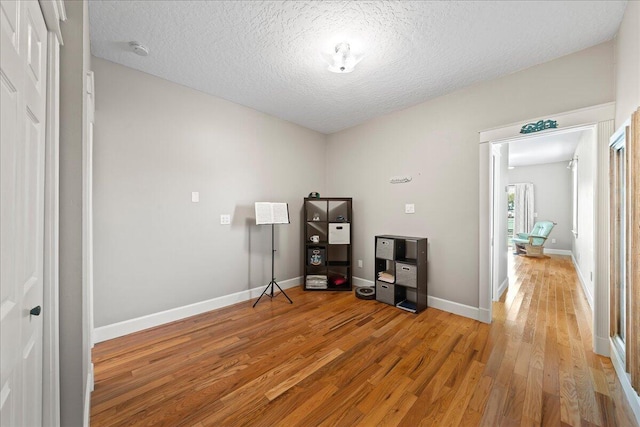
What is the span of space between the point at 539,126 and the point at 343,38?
208 centimetres

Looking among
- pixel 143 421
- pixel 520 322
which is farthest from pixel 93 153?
pixel 520 322

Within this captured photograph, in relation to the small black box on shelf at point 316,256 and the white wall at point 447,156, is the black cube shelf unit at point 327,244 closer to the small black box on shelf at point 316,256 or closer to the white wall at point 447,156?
the small black box on shelf at point 316,256

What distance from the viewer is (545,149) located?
5.86 m

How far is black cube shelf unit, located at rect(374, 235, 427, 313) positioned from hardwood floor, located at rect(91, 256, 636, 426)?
0.28 meters

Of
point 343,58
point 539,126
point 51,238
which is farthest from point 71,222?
point 539,126

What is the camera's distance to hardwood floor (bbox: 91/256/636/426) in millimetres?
1571

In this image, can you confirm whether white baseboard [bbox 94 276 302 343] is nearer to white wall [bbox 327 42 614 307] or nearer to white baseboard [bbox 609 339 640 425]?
white wall [bbox 327 42 614 307]

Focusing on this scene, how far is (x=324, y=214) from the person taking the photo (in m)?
4.25

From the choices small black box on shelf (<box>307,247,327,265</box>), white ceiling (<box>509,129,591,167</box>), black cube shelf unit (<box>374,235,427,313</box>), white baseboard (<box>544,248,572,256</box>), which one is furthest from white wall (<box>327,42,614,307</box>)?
white baseboard (<box>544,248,572,256</box>)

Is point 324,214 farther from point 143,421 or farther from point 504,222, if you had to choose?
point 143,421

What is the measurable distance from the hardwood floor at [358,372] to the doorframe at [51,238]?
61 cm

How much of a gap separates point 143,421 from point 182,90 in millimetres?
3058

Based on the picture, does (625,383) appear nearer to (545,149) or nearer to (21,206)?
(21,206)

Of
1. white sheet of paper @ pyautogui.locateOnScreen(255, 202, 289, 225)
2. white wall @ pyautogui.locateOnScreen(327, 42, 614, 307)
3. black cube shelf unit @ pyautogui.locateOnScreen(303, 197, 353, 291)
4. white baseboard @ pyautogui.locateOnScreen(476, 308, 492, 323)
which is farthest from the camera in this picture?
black cube shelf unit @ pyautogui.locateOnScreen(303, 197, 353, 291)
